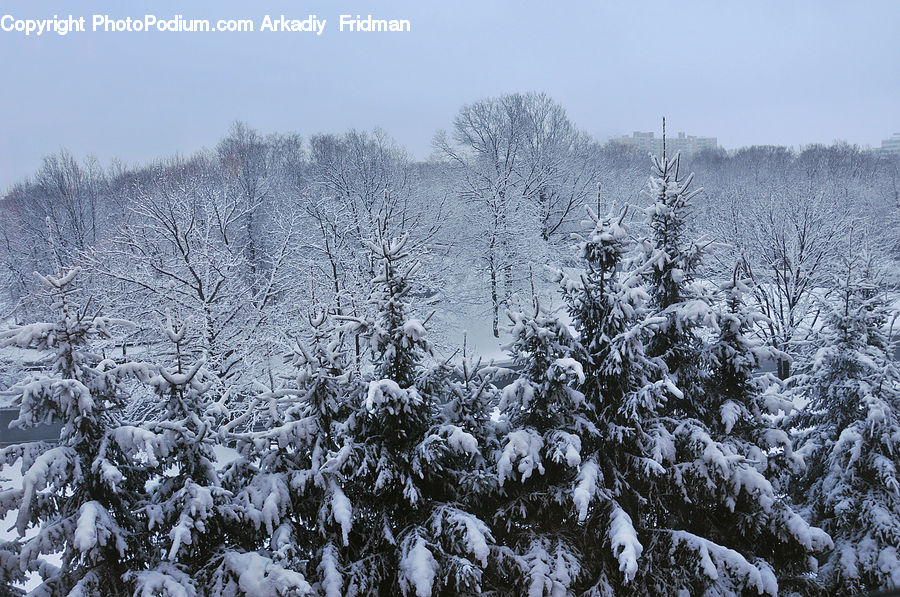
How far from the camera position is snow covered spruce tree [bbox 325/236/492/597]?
668 centimetres

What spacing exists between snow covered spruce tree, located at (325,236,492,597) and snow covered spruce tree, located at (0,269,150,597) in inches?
91.0

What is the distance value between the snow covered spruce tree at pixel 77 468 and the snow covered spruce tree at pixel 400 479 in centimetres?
231

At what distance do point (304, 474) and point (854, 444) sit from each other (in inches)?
324

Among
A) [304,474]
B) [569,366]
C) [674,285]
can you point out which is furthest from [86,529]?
[674,285]

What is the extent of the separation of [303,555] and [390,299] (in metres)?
3.38

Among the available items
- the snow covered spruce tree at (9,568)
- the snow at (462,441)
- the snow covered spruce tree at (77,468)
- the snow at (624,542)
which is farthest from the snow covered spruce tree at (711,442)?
the snow covered spruce tree at (9,568)

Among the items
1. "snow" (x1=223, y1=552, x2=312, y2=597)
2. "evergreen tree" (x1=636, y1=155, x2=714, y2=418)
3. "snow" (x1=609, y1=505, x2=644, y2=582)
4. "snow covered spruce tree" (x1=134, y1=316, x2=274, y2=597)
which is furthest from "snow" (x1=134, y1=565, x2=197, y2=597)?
"evergreen tree" (x1=636, y1=155, x2=714, y2=418)

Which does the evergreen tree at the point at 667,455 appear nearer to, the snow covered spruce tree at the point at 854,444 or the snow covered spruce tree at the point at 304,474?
the snow covered spruce tree at the point at 854,444

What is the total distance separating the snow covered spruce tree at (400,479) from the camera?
21.9 ft

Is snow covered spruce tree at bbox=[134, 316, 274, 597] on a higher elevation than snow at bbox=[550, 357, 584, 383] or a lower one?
lower

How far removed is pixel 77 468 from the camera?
6223 millimetres

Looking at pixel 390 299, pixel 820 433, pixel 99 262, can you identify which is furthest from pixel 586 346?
pixel 99 262

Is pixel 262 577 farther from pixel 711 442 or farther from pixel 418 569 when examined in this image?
pixel 711 442

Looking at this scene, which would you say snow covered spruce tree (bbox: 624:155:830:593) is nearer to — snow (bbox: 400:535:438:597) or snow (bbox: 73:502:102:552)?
snow (bbox: 400:535:438:597)
